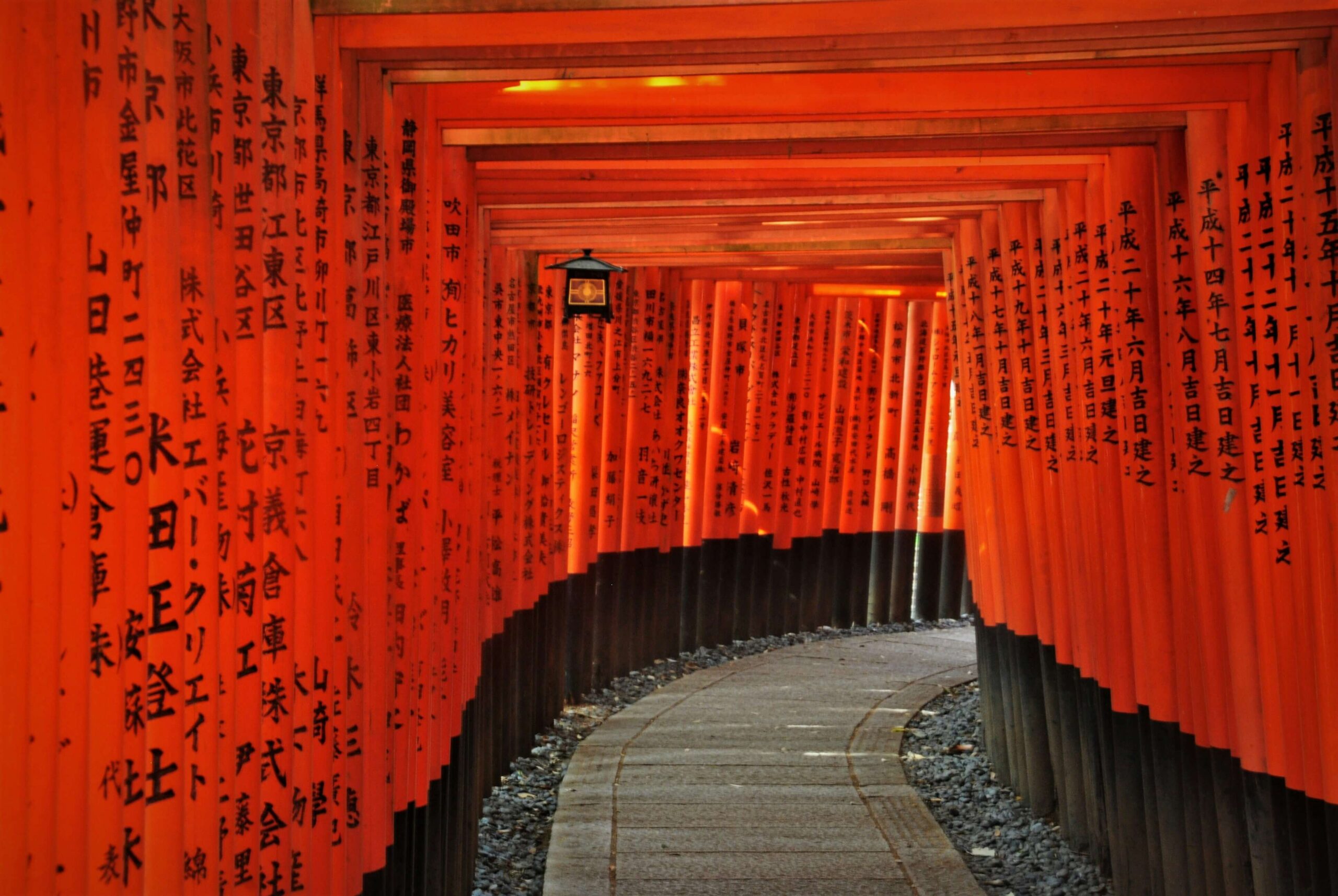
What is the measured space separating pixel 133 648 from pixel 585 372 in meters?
7.92

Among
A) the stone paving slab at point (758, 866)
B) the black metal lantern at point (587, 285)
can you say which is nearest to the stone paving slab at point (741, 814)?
the stone paving slab at point (758, 866)

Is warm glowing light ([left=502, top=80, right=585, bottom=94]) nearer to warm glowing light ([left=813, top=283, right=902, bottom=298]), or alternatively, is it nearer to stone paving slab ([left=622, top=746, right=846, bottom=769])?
stone paving slab ([left=622, top=746, right=846, bottom=769])

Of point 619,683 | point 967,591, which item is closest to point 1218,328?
point 619,683

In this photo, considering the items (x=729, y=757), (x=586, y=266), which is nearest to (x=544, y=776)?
(x=729, y=757)

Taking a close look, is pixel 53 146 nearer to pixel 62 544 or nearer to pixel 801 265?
pixel 62 544

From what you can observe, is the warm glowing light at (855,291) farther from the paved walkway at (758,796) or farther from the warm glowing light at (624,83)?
the warm glowing light at (624,83)

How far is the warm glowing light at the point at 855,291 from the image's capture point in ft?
40.3

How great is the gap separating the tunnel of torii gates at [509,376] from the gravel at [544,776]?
24cm

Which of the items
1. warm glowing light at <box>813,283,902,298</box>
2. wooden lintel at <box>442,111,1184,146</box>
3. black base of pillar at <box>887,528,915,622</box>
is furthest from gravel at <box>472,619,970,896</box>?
wooden lintel at <box>442,111,1184,146</box>

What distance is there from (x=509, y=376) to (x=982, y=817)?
3.93 metres

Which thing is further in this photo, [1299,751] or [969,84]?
[969,84]

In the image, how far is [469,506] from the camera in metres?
6.67

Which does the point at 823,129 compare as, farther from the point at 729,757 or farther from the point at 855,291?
the point at 855,291

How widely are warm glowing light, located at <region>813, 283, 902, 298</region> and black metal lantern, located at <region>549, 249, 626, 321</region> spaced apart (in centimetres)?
465
